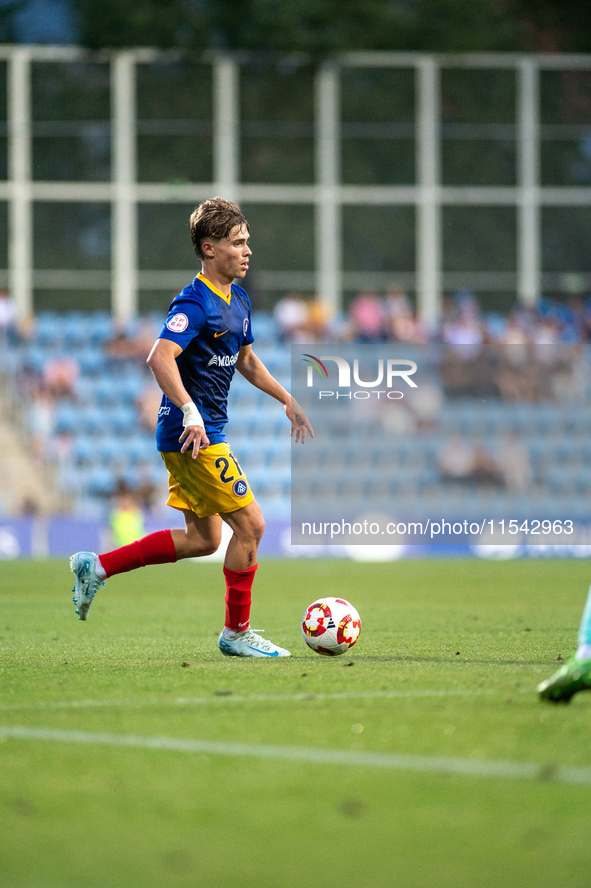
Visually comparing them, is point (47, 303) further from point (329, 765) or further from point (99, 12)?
point (329, 765)

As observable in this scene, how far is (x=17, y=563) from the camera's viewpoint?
18.2m

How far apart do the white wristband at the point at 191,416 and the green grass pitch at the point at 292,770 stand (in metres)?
1.14

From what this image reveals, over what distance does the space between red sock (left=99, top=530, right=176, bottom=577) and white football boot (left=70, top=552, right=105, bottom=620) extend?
7cm

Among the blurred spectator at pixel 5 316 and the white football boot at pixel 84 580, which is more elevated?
the blurred spectator at pixel 5 316

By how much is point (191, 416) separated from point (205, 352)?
1.73 feet

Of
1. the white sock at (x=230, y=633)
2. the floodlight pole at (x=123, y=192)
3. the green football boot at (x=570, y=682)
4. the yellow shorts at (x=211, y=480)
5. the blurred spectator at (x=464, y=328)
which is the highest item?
the floodlight pole at (x=123, y=192)

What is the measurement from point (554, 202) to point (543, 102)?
2.04 metres

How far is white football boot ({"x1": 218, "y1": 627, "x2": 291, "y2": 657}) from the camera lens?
637 cm

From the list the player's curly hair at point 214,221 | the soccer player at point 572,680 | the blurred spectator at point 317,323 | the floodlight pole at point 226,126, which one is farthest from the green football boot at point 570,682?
the floodlight pole at point 226,126

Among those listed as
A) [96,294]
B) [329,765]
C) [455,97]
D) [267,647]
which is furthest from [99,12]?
[329,765]

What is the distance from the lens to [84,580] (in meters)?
6.41

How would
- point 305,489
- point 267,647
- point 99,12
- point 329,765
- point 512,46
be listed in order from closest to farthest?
point 329,765
point 267,647
point 305,489
point 99,12
point 512,46

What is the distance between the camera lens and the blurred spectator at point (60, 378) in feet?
74.9

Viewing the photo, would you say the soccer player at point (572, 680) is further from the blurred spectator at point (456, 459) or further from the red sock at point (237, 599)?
the blurred spectator at point (456, 459)
